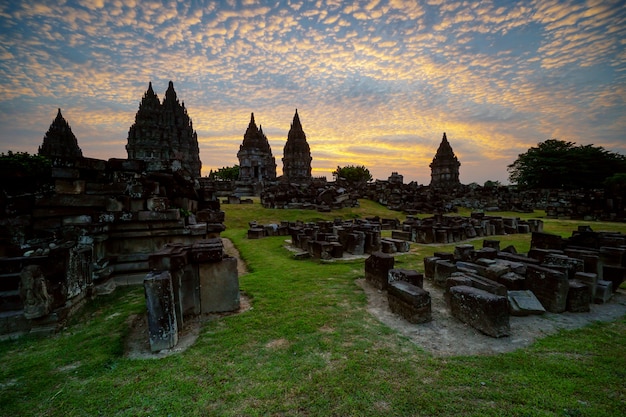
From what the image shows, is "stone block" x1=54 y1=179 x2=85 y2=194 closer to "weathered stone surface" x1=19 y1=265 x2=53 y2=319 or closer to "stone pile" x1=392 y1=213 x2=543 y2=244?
"weathered stone surface" x1=19 y1=265 x2=53 y2=319

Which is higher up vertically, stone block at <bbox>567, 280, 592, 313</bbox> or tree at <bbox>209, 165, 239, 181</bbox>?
tree at <bbox>209, 165, 239, 181</bbox>

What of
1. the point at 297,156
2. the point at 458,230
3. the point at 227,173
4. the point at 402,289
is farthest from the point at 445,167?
the point at 227,173

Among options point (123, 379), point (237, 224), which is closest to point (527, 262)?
point (123, 379)

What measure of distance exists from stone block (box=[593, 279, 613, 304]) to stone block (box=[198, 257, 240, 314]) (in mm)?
6697

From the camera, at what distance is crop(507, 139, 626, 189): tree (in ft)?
109

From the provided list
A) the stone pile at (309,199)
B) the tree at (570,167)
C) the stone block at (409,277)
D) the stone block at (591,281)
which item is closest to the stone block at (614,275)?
the stone block at (591,281)

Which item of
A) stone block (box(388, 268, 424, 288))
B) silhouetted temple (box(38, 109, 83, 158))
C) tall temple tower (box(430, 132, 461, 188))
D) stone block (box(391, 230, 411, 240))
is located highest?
silhouetted temple (box(38, 109, 83, 158))

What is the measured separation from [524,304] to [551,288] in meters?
0.63

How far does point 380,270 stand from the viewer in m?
6.16

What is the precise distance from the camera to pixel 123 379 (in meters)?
3.12

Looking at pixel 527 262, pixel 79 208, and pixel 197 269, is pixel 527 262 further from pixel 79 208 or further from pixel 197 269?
pixel 79 208

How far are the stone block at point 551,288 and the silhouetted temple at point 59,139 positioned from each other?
1998 inches

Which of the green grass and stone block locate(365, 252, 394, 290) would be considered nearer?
the green grass

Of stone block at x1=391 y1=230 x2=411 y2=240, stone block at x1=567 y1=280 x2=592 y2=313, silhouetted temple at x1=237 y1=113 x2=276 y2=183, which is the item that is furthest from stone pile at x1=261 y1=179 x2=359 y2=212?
silhouetted temple at x1=237 y1=113 x2=276 y2=183
